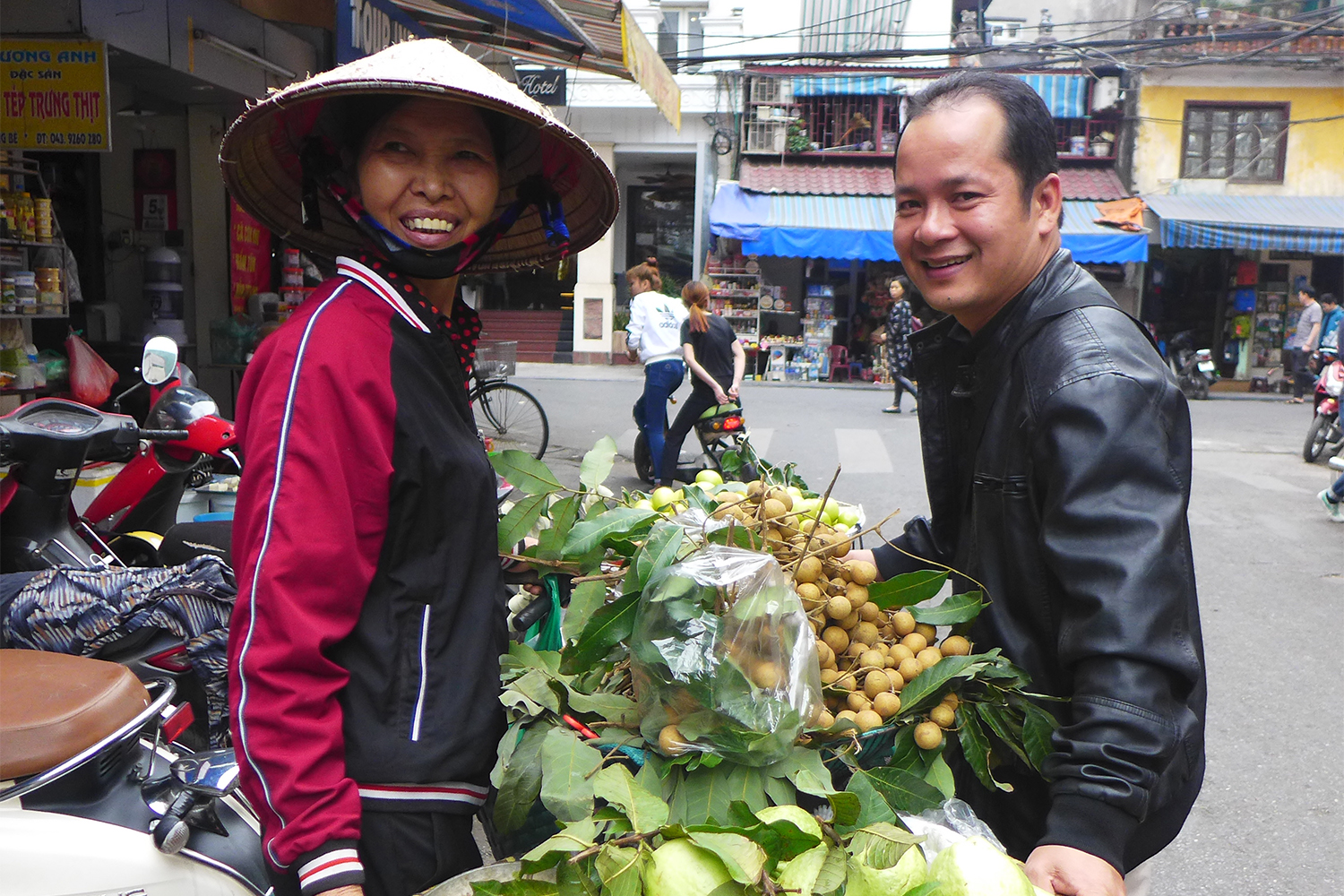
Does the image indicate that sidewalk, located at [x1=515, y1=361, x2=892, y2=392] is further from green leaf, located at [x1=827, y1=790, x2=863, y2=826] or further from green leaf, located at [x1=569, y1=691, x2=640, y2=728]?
green leaf, located at [x1=827, y1=790, x2=863, y2=826]

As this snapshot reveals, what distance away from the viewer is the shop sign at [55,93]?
5320 millimetres

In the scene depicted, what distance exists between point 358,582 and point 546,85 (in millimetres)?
8753

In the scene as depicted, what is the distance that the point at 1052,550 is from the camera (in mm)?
1339

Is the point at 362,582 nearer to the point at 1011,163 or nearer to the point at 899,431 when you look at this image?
the point at 1011,163

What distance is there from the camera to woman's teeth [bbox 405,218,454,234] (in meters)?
1.55

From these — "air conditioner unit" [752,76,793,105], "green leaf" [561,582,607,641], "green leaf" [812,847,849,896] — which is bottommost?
"green leaf" [812,847,849,896]

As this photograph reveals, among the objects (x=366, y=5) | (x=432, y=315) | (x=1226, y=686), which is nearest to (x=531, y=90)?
(x=366, y=5)

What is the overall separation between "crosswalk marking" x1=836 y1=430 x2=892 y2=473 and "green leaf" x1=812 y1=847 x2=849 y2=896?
7.75 m

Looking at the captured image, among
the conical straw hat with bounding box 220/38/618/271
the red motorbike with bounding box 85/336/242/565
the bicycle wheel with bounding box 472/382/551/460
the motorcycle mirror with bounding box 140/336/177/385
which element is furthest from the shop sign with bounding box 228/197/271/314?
the conical straw hat with bounding box 220/38/618/271

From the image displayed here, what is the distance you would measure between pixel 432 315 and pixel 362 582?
1.45 ft

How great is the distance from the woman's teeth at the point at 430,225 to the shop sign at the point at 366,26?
474 centimetres

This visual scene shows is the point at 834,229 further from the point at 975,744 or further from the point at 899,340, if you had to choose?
the point at 975,744

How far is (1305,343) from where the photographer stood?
1630 cm

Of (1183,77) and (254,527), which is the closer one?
(254,527)
